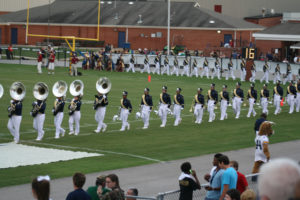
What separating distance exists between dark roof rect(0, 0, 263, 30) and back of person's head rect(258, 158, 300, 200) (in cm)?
6564

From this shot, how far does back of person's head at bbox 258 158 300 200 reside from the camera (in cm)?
349

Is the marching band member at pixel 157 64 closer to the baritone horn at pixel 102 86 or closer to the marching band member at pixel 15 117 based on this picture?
the baritone horn at pixel 102 86

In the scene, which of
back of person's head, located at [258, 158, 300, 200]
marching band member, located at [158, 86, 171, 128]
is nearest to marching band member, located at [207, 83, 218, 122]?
marching band member, located at [158, 86, 171, 128]

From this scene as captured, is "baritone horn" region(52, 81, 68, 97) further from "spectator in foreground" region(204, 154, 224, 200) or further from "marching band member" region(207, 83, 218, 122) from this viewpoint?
"spectator in foreground" region(204, 154, 224, 200)

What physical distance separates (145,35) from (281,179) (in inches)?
2657

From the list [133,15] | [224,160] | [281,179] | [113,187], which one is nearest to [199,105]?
[224,160]

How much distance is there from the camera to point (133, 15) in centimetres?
7169

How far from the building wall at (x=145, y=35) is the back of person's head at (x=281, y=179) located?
6448cm

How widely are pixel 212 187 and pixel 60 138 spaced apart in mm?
12933

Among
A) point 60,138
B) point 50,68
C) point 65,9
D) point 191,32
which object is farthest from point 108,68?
point 60,138

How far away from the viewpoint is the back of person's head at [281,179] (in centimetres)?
349

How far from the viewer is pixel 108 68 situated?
52.2 m

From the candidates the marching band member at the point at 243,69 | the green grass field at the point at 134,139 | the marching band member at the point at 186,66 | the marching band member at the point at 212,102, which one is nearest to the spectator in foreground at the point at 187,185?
the green grass field at the point at 134,139

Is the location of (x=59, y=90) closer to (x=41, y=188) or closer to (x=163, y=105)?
(x=163, y=105)
